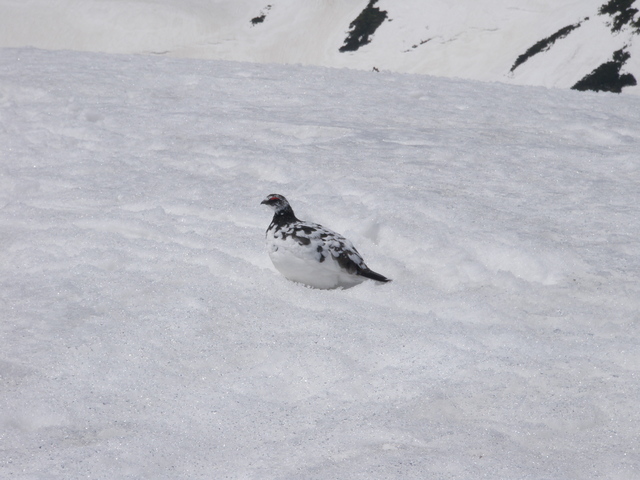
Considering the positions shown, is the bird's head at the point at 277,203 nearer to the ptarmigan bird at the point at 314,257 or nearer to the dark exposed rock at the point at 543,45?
the ptarmigan bird at the point at 314,257

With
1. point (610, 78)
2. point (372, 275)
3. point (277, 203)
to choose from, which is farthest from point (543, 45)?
point (372, 275)

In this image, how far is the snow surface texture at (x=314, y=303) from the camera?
10.2 ft

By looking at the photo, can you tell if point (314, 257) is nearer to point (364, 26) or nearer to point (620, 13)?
point (620, 13)

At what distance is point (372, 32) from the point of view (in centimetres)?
5097

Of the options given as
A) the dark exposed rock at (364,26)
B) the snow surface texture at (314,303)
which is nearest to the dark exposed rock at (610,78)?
the dark exposed rock at (364,26)

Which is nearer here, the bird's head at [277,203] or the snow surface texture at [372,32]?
the bird's head at [277,203]

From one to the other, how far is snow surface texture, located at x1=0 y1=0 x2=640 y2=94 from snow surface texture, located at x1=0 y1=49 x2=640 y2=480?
34.6m

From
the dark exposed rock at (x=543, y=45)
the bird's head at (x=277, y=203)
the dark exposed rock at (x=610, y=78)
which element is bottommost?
the bird's head at (x=277, y=203)

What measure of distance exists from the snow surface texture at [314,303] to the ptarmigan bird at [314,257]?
0.40 ft

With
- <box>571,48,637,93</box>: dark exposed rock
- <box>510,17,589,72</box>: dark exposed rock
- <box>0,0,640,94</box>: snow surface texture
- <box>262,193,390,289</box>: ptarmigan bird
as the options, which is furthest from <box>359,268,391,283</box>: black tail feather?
<box>510,17,589,72</box>: dark exposed rock

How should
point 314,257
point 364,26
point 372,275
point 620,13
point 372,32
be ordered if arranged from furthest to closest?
point 364,26 < point 372,32 < point 620,13 < point 372,275 < point 314,257

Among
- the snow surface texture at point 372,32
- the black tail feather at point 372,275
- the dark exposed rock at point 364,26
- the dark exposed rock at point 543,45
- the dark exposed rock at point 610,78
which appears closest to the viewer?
the black tail feather at point 372,275

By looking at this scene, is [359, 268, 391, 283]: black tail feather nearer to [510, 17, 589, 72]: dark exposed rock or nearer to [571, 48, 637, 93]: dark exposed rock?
[571, 48, 637, 93]: dark exposed rock

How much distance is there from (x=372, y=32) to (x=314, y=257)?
1951 inches
